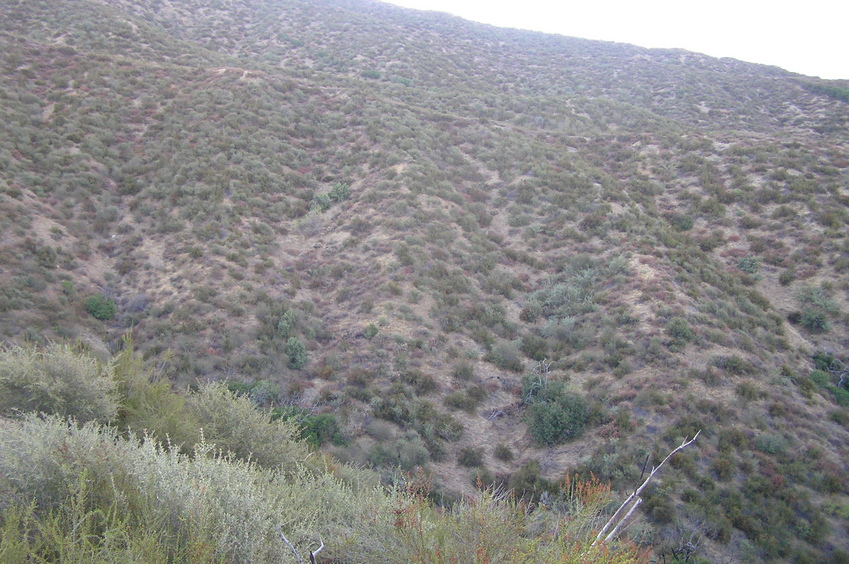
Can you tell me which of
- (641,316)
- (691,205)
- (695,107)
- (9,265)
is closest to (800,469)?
(641,316)

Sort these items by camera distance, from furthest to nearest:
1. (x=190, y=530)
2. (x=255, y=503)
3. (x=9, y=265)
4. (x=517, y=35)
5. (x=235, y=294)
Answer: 1. (x=517, y=35)
2. (x=235, y=294)
3. (x=9, y=265)
4. (x=255, y=503)
5. (x=190, y=530)

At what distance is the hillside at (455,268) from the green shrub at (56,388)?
3094 millimetres

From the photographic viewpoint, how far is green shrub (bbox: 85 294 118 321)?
40.9ft

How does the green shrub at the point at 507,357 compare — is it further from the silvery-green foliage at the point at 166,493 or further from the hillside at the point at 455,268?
the silvery-green foliage at the point at 166,493

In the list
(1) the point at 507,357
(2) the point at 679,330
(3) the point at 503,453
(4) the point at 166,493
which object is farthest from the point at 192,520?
(2) the point at 679,330

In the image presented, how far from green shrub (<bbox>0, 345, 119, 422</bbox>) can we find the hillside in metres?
3.09

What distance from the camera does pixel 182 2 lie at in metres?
38.6

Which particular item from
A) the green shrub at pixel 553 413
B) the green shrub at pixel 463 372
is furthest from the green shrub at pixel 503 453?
the green shrub at pixel 463 372

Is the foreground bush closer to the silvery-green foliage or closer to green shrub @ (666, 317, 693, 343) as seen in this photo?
the silvery-green foliage

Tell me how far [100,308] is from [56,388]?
7819mm

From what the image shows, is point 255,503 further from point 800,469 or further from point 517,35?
point 517,35

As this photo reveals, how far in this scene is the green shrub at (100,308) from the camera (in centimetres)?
1248

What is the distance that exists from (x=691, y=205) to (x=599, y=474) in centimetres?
1462

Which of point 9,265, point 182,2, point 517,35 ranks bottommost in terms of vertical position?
point 9,265
